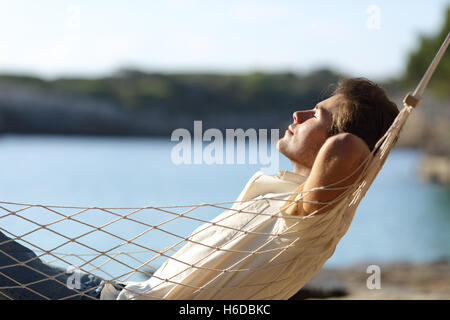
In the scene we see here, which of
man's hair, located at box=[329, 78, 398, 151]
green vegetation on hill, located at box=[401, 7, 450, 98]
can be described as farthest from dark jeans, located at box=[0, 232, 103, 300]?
green vegetation on hill, located at box=[401, 7, 450, 98]

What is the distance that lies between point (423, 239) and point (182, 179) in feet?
19.3

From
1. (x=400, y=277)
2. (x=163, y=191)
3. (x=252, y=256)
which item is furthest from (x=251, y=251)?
(x=163, y=191)

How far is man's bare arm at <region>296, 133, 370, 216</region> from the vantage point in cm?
105

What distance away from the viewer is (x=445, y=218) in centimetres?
880

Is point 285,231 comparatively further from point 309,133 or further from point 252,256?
point 309,133

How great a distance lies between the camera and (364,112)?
1146 mm

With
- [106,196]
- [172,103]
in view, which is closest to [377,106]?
[106,196]

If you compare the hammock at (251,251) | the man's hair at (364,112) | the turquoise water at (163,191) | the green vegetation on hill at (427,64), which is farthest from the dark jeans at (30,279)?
the green vegetation on hill at (427,64)

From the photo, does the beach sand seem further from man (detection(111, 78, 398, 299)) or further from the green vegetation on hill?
the green vegetation on hill

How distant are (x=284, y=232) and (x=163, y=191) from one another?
370 inches

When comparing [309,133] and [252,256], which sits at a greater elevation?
[309,133]

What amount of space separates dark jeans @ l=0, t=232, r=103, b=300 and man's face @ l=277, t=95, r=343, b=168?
1.49 feet

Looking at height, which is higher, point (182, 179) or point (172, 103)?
point (172, 103)
